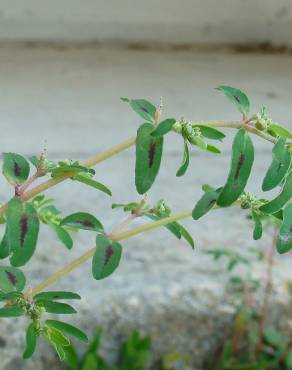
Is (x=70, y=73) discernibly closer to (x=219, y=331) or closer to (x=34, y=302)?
(x=219, y=331)

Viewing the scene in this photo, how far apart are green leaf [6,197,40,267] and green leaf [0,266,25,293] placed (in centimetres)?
9

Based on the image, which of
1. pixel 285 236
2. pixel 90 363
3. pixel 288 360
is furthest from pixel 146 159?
pixel 288 360

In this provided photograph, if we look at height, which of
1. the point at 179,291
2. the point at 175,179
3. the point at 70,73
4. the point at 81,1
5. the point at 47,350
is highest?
the point at 81,1

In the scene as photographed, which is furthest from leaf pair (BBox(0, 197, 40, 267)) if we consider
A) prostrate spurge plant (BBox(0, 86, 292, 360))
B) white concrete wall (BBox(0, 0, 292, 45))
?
white concrete wall (BBox(0, 0, 292, 45))

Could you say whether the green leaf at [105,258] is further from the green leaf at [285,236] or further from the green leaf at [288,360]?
the green leaf at [288,360]

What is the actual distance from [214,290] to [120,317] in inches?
6.9

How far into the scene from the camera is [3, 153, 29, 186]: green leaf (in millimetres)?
634

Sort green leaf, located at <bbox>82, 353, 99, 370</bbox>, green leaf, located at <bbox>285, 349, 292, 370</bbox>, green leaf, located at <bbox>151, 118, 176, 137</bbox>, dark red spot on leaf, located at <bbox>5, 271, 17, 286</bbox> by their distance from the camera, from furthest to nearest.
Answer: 1. green leaf, located at <bbox>285, 349, 292, 370</bbox>
2. green leaf, located at <bbox>82, 353, 99, 370</bbox>
3. dark red spot on leaf, located at <bbox>5, 271, 17, 286</bbox>
4. green leaf, located at <bbox>151, 118, 176, 137</bbox>

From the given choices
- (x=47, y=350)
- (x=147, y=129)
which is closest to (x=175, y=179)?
(x=47, y=350)

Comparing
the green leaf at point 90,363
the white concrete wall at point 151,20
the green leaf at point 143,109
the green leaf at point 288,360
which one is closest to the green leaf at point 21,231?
the green leaf at point 143,109

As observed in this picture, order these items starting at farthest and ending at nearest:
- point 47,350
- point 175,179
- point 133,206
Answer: point 175,179, point 47,350, point 133,206

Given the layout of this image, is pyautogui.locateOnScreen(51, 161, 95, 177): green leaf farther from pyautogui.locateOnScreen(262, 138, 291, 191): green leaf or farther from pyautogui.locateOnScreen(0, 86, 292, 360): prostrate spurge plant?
pyautogui.locateOnScreen(262, 138, 291, 191): green leaf

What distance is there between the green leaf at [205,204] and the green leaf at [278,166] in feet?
0.16

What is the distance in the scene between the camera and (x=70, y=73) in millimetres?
2771
